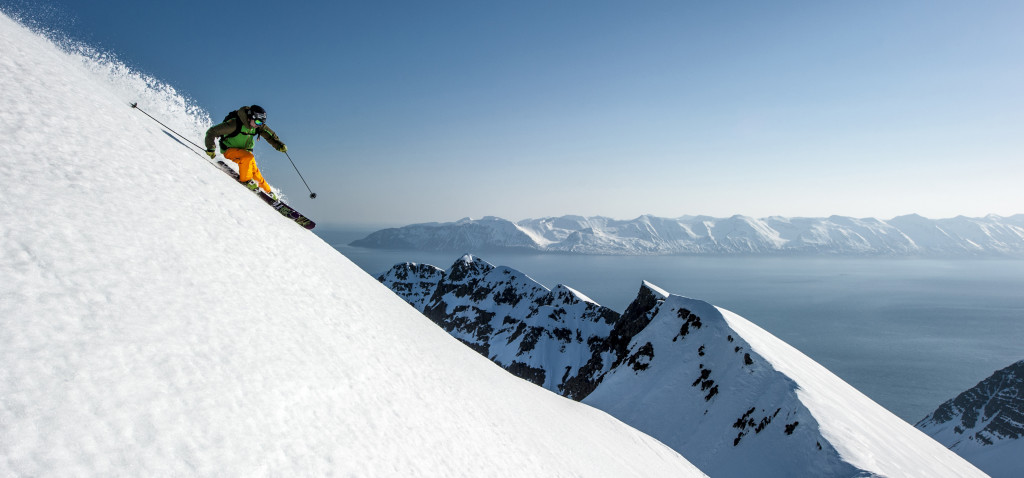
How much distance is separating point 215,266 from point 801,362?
4468 cm

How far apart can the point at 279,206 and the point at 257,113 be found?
7.27ft

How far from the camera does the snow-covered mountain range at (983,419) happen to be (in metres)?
105

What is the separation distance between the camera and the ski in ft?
26.9

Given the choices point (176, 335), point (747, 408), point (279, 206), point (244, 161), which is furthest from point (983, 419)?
point (176, 335)

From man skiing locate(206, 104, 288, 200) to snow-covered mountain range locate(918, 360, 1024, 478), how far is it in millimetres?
151750

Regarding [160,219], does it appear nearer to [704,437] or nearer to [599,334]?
[704,437]

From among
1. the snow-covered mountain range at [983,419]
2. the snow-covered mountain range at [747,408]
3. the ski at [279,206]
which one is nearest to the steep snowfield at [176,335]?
the ski at [279,206]

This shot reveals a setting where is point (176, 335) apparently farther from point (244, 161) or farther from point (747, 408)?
point (747, 408)

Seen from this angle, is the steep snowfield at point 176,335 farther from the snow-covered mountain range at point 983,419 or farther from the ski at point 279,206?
the snow-covered mountain range at point 983,419

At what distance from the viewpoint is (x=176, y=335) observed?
3.27 meters

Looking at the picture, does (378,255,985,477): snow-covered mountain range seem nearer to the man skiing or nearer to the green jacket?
the man skiing

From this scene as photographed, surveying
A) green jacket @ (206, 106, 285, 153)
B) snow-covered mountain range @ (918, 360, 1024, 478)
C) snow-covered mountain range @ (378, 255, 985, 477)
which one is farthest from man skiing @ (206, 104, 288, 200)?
snow-covered mountain range @ (918, 360, 1024, 478)

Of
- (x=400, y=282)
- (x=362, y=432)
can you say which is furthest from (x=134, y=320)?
(x=400, y=282)

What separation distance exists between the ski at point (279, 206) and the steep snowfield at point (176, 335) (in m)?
1.05
